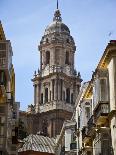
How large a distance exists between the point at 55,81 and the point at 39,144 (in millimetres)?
18508

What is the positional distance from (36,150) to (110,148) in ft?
152

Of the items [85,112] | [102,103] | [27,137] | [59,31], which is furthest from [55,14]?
[102,103]

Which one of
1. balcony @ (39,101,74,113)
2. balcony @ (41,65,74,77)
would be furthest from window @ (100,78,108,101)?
balcony @ (41,65,74,77)

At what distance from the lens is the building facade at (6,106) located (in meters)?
42.3

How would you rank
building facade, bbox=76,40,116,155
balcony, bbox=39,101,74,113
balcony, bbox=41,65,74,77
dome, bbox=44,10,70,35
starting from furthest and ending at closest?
dome, bbox=44,10,70,35 → balcony, bbox=41,65,74,77 → balcony, bbox=39,101,74,113 → building facade, bbox=76,40,116,155

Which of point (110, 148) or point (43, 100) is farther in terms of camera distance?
point (43, 100)

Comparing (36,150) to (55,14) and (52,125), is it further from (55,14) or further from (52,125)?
(55,14)

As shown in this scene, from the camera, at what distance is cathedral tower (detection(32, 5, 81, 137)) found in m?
98.6

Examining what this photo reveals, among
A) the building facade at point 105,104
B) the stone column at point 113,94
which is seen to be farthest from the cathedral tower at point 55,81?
the stone column at point 113,94

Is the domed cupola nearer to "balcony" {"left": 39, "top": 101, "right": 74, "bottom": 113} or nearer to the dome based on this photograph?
the dome

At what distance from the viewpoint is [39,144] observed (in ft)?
282

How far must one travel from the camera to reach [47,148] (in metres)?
85.7

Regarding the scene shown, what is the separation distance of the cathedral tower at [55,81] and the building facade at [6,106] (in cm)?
4875

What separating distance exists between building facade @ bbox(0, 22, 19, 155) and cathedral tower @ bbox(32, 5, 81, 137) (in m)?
48.7
